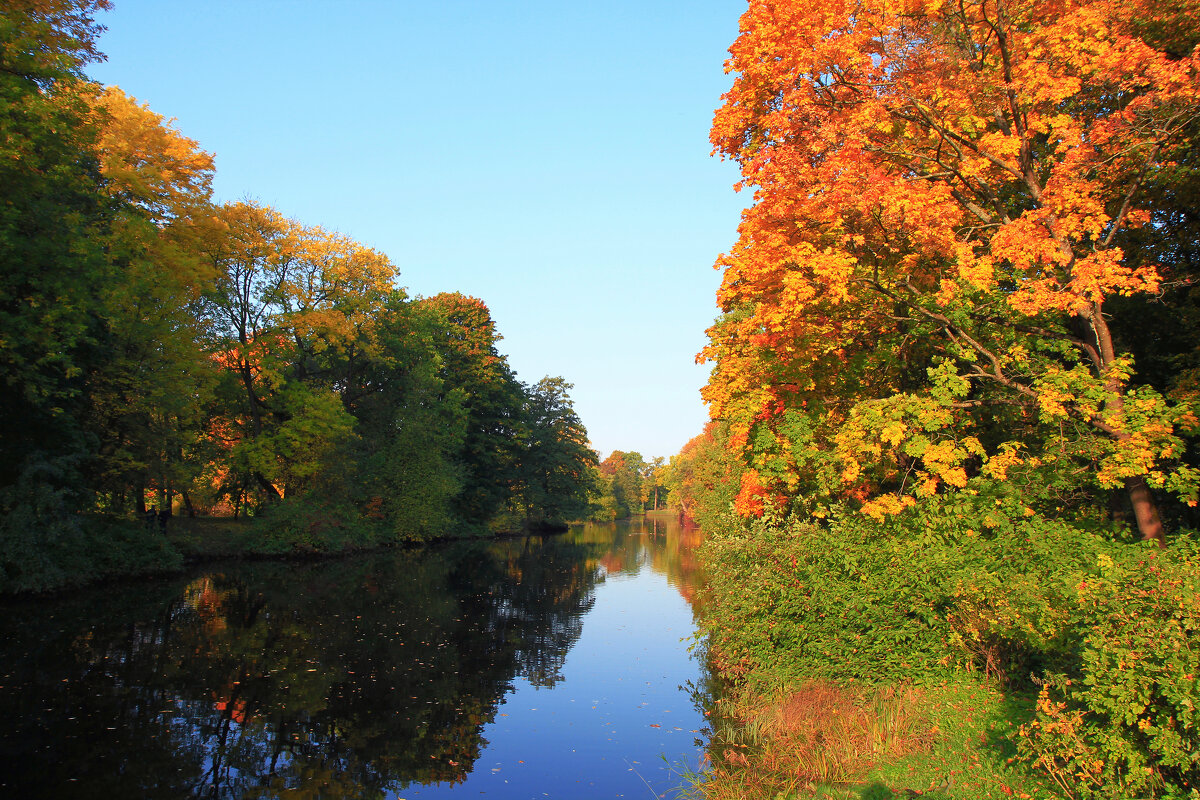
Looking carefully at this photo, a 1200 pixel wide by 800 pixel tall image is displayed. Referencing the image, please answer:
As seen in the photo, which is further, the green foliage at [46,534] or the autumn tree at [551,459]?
the autumn tree at [551,459]

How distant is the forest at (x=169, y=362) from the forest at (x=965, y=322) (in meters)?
16.9

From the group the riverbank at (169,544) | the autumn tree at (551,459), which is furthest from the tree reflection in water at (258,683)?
the autumn tree at (551,459)

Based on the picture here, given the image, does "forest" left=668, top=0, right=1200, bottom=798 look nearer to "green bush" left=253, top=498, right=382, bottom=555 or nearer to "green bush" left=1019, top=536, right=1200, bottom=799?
"green bush" left=1019, top=536, right=1200, bottom=799

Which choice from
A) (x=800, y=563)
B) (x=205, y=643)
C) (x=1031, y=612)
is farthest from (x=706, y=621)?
(x=205, y=643)

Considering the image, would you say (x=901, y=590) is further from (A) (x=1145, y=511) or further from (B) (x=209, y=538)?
(B) (x=209, y=538)

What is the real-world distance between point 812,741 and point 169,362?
76.3 ft

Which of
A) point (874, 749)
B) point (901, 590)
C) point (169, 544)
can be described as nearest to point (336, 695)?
point (874, 749)

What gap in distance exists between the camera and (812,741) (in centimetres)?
845

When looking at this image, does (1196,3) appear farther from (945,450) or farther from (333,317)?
(333,317)

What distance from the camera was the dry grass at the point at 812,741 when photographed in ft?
25.0

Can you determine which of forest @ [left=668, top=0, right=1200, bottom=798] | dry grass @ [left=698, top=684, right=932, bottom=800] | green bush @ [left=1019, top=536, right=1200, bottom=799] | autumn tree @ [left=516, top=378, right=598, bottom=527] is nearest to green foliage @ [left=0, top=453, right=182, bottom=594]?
forest @ [left=668, top=0, right=1200, bottom=798]

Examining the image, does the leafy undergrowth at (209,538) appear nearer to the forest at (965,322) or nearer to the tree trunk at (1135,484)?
the forest at (965,322)

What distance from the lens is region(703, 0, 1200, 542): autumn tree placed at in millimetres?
8883

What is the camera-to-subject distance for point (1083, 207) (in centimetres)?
905
